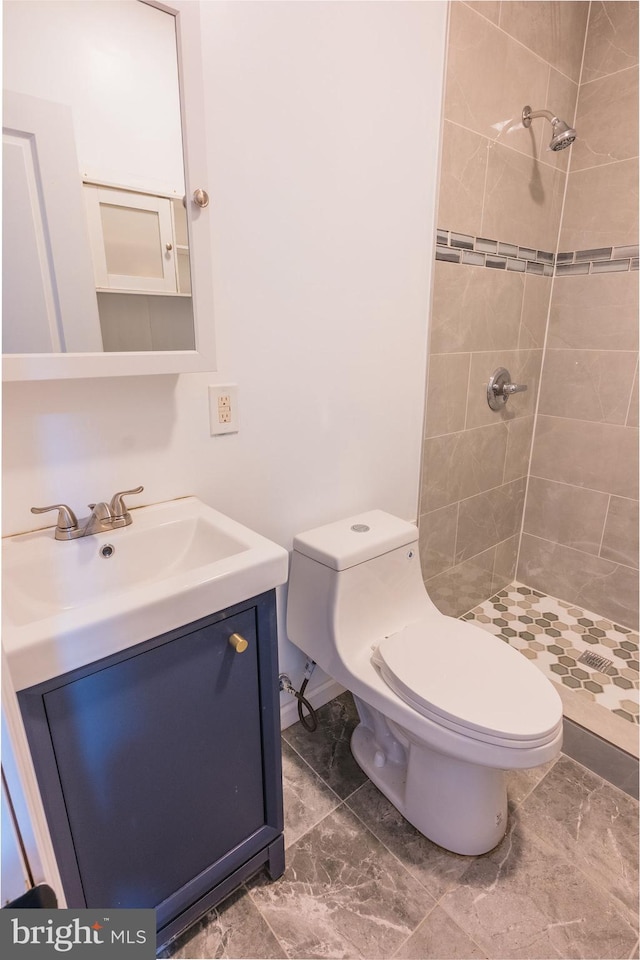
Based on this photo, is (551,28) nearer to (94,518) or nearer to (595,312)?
(595,312)

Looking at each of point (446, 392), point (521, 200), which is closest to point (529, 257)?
point (521, 200)

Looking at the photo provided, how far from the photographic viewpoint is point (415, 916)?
1.11m

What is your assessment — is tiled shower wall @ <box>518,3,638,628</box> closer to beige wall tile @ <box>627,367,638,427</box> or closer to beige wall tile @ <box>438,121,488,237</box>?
beige wall tile @ <box>627,367,638,427</box>

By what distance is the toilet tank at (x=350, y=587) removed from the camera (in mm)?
1316

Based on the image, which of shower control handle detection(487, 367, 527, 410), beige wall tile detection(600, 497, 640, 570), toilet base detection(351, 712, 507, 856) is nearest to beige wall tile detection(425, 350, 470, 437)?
shower control handle detection(487, 367, 527, 410)

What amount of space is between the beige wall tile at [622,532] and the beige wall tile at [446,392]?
82cm

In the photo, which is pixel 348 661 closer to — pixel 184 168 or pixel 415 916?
pixel 415 916

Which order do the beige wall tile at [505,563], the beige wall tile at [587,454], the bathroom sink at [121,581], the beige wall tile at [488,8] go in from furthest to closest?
the beige wall tile at [505,563], the beige wall tile at [587,454], the beige wall tile at [488,8], the bathroom sink at [121,581]

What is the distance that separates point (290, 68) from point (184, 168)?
1.39 ft

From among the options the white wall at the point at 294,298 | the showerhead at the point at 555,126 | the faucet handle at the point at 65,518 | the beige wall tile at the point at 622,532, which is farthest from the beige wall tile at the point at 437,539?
the showerhead at the point at 555,126

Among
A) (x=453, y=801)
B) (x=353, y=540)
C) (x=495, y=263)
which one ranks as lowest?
(x=453, y=801)

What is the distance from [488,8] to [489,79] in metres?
0.18

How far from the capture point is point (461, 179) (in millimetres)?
1559

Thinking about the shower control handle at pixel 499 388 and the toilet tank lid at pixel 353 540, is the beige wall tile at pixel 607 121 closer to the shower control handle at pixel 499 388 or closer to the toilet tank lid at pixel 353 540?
the shower control handle at pixel 499 388
